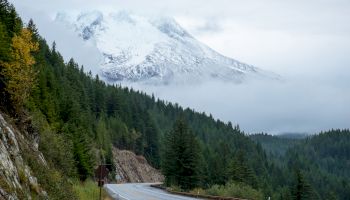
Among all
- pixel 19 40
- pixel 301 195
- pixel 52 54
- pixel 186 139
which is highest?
pixel 52 54

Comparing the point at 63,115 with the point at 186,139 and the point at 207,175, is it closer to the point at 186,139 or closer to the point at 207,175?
the point at 186,139

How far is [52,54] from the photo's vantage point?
10956 cm

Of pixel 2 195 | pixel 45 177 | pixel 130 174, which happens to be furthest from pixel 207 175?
pixel 2 195

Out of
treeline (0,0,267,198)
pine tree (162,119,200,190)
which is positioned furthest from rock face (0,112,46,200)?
pine tree (162,119,200,190)

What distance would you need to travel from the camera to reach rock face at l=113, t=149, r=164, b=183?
107 metres

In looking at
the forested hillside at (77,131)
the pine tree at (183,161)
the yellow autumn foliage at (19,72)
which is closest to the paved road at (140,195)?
the forested hillside at (77,131)

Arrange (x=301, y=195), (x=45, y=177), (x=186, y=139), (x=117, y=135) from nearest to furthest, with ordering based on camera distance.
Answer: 1. (x=45, y=177)
2. (x=301, y=195)
3. (x=186, y=139)
4. (x=117, y=135)

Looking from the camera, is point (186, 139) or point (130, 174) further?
point (130, 174)

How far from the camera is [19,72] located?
33594 mm

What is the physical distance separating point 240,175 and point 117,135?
56.4 meters

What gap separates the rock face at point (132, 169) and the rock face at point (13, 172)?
8037 centimetres

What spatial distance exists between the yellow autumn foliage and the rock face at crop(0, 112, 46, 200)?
9084mm

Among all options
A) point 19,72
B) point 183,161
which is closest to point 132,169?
point 183,161

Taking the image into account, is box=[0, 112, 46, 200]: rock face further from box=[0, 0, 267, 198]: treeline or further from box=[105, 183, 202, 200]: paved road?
box=[105, 183, 202, 200]: paved road
